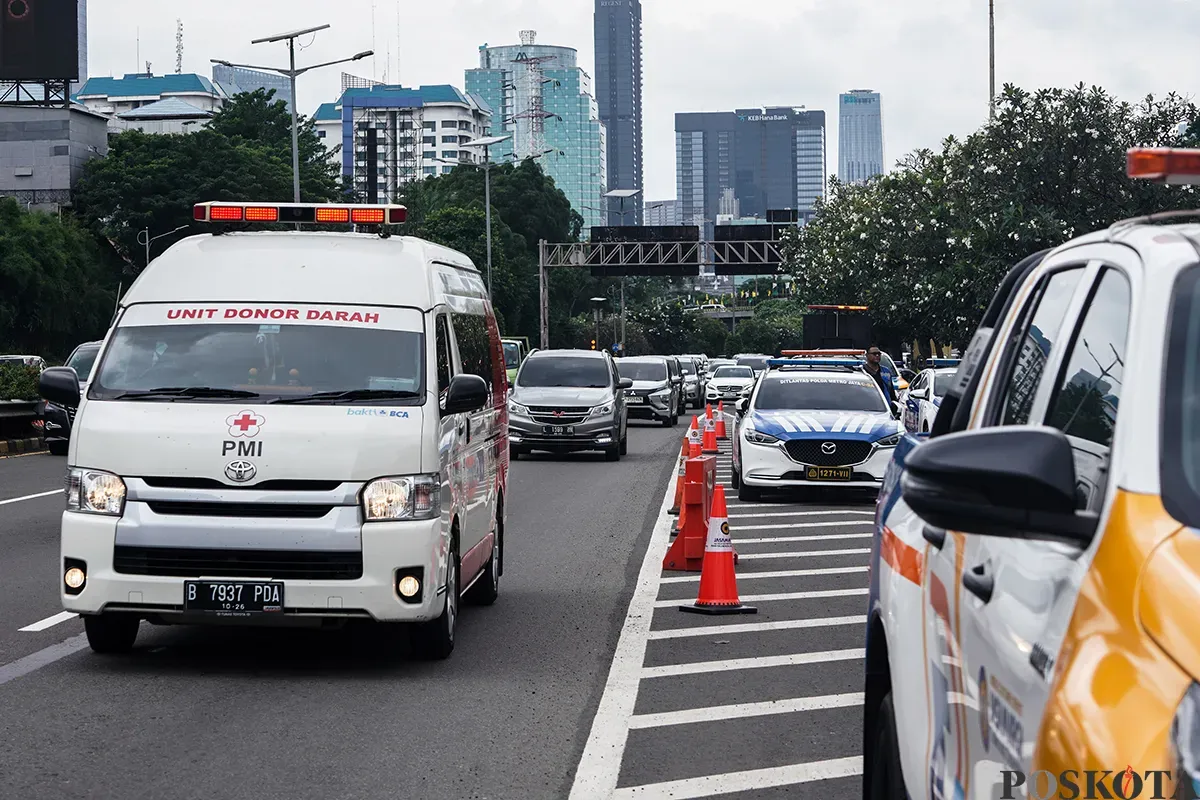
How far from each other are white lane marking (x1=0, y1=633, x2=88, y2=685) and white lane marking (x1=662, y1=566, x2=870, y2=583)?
456 cm

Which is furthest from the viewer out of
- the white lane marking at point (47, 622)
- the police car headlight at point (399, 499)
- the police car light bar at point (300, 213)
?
the police car light bar at point (300, 213)

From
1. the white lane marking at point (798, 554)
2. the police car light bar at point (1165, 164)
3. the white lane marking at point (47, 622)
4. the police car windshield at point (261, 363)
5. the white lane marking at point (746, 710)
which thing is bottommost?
the white lane marking at point (798, 554)

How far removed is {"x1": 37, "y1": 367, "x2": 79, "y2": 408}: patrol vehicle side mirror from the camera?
920cm

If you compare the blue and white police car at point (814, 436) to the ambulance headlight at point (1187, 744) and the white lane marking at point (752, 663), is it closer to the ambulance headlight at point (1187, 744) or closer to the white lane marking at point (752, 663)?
the white lane marking at point (752, 663)

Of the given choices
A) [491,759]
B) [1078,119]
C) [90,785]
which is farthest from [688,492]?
[1078,119]

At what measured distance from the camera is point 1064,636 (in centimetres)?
264

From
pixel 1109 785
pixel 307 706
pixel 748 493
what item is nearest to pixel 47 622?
pixel 307 706

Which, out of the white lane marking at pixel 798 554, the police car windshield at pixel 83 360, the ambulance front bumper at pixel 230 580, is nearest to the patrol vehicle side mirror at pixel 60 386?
the ambulance front bumper at pixel 230 580

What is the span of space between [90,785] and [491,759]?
149 centimetres

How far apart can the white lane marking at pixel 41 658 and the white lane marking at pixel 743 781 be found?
3.59 meters

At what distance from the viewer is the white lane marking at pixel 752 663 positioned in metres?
8.91

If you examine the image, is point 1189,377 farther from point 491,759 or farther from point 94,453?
point 94,453

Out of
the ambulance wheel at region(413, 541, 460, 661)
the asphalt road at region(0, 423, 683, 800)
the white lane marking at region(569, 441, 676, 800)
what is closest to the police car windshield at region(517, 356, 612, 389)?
the white lane marking at region(569, 441, 676, 800)

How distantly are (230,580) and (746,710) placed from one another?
2474 mm
